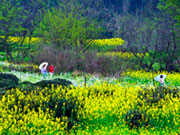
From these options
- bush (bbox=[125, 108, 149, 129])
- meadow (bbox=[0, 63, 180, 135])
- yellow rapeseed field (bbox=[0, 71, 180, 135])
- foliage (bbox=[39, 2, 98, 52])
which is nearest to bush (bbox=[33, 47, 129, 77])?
foliage (bbox=[39, 2, 98, 52])

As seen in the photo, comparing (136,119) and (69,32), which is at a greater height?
(69,32)

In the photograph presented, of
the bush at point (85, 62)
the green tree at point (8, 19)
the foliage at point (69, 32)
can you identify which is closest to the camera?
the bush at point (85, 62)

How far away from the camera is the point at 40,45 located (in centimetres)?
2167

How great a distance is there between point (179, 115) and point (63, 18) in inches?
583

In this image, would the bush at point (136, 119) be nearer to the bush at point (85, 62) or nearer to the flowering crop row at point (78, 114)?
the flowering crop row at point (78, 114)

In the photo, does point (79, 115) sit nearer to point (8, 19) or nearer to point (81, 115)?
point (81, 115)

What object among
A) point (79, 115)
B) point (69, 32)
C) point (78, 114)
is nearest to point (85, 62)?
point (69, 32)

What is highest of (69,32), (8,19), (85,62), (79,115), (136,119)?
(8,19)

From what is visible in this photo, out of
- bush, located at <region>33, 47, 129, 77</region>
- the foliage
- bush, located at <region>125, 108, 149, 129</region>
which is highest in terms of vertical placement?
the foliage

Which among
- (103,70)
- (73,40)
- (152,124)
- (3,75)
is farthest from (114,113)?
(73,40)

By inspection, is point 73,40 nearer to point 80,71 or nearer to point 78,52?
point 78,52

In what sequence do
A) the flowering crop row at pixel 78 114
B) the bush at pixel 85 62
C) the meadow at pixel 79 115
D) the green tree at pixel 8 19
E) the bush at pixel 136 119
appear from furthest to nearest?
the green tree at pixel 8 19
the bush at pixel 85 62
the bush at pixel 136 119
the flowering crop row at pixel 78 114
the meadow at pixel 79 115

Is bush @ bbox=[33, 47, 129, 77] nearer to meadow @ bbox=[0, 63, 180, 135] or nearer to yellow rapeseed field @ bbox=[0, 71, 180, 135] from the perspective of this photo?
meadow @ bbox=[0, 63, 180, 135]

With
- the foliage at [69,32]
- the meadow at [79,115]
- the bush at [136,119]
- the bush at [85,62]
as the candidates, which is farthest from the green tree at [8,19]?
the bush at [136,119]
